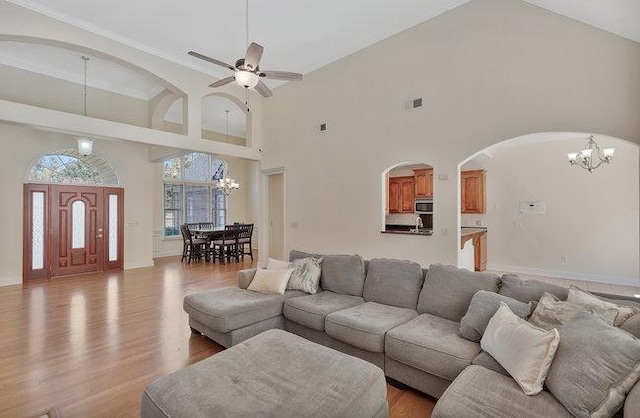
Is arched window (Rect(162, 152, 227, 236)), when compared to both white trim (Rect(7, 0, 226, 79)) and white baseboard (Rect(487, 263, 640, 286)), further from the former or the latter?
white baseboard (Rect(487, 263, 640, 286))

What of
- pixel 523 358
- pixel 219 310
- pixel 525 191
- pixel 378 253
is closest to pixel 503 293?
pixel 523 358

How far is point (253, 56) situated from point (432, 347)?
10.2 ft

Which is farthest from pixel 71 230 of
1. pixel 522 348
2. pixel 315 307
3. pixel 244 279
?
pixel 522 348

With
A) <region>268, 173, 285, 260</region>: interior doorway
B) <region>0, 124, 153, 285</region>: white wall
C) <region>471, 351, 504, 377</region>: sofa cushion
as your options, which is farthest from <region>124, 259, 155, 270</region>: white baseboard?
<region>471, 351, 504, 377</region>: sofa cushion

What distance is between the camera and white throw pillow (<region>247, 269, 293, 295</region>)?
3535 mm

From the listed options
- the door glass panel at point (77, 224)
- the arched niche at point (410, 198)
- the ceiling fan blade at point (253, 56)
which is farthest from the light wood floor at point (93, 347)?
the arched niche at point (410, 198)

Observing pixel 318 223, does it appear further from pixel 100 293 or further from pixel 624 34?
pixel 624 34

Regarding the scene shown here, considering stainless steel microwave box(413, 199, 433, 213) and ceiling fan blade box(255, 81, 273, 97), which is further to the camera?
stainless steel microwave box(413, 199, 433, 213)

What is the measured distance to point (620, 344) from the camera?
4.96 ft

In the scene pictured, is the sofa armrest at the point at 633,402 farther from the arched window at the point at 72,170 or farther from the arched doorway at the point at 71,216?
the arched window at the point at 72,170

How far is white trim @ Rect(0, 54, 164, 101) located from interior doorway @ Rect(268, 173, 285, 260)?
345 centimetres

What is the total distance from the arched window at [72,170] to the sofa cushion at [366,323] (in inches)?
272

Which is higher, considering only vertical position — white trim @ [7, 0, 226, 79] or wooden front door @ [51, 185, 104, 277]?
white trim @ [7, 0, 226, 79]

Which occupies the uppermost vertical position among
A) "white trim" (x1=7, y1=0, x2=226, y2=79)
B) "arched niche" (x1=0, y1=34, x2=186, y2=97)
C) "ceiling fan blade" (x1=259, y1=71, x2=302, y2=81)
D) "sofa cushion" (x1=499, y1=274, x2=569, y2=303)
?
"white trim" (x1=7, y1=0, x2=226, y2=79)
